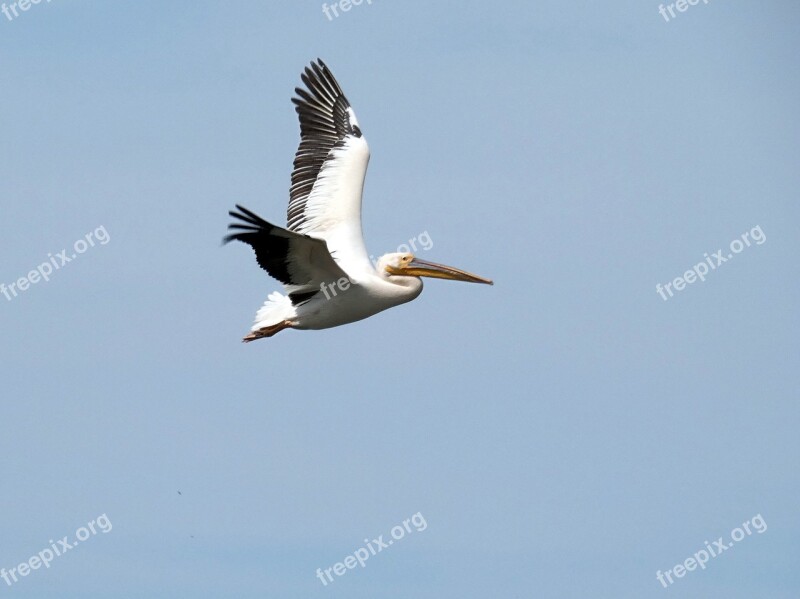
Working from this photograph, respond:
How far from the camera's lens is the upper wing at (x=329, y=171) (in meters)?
13.9

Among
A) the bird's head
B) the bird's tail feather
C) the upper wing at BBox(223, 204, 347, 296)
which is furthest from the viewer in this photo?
the bird's head

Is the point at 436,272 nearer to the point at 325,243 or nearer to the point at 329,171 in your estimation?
the point at 329,171

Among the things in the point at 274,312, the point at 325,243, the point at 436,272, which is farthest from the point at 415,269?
the point at 325,243

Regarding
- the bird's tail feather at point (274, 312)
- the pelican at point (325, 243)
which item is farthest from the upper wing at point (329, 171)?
the bird's tail feather at point (274, 312)

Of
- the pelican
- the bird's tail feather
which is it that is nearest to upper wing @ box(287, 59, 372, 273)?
the pelican

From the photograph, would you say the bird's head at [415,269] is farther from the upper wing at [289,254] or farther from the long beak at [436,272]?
the upper wing at [289,254]

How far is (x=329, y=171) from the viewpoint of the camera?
47.8 ft

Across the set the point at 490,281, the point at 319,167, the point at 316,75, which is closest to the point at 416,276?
the point at 490,281

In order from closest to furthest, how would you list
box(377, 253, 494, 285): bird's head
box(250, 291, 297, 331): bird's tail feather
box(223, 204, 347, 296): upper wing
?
box(223, 204, 347, 296): upper wing → box(250, 291, 297, 331): bird's tail feather → box(377, 253, 494, 285): bird's head

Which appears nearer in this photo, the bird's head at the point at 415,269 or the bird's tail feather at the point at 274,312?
the bird's tail feather at the point at 274,312

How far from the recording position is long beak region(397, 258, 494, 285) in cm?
1379

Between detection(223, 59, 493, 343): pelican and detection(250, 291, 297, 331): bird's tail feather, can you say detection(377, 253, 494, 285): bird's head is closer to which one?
detection(223, 59, 493, 343): pelican

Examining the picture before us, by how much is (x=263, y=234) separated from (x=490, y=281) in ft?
9.52

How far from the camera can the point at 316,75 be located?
15.6 meters
